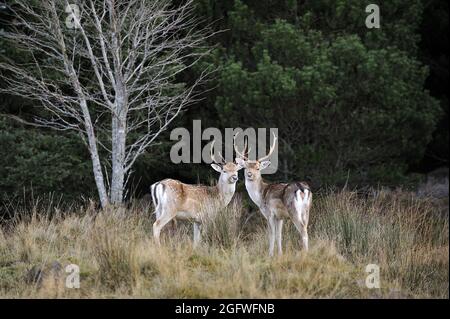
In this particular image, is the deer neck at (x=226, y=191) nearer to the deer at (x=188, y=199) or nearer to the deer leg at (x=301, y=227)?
the deer at (x=188, y=199)

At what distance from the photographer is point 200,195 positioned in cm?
1046

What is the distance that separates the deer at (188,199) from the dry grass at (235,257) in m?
0.30

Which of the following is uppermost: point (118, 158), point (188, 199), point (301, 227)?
point (118, 158)

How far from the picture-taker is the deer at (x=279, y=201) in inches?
360

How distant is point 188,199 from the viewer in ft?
33.8

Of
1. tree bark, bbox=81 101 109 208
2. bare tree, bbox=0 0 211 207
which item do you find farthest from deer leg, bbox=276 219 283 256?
tree bark, bbox=81 101 109 208

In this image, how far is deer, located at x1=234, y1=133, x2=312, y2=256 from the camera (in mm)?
9156

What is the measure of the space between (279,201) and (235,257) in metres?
1.62

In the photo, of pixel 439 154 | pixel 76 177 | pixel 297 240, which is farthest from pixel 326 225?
pixel 439 154

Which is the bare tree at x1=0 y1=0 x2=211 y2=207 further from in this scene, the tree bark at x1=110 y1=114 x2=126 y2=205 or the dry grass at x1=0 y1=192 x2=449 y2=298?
the dry grass at x1=0 y1=192 x2=449 y2=298

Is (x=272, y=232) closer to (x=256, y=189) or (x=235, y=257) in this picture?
(x=256, y=189)

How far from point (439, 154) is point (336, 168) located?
13.4 feet

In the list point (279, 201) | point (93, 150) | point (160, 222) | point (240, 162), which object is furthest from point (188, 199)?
point (93, 150)
